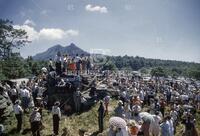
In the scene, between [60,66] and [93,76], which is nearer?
[60,66]

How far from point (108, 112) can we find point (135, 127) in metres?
14.4

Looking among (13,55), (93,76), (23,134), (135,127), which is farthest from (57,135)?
(13,55)

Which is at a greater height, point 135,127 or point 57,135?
point 135,127

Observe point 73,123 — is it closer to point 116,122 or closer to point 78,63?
point 78,63

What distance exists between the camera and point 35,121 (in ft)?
63.5

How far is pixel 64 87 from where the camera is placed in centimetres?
2952

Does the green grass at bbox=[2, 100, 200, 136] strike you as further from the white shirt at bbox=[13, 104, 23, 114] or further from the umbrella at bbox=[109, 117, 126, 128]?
the umbrella at bbox=[109, 117, 126, 128]

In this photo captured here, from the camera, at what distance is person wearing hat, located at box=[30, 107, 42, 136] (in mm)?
19203

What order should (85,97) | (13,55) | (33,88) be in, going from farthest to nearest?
(13,55) < (85,97) < (33,88)

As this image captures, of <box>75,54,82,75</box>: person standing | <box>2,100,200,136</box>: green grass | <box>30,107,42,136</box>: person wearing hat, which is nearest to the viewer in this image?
<box>30,107,42,136</box>: person wearing hat

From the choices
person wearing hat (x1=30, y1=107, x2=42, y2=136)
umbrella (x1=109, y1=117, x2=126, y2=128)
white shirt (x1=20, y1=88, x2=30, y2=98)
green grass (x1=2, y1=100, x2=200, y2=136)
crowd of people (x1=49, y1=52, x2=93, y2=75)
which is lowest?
green grass (x1=2, y1=100, x2=200, y2=136)

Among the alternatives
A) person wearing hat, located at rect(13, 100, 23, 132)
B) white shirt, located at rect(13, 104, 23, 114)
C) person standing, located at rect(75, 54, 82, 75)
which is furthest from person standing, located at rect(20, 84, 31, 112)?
person standing, located at rect(75, 54, 82, 75)

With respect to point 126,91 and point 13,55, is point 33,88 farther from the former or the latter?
point 13,55

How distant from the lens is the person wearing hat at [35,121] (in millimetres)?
19203
